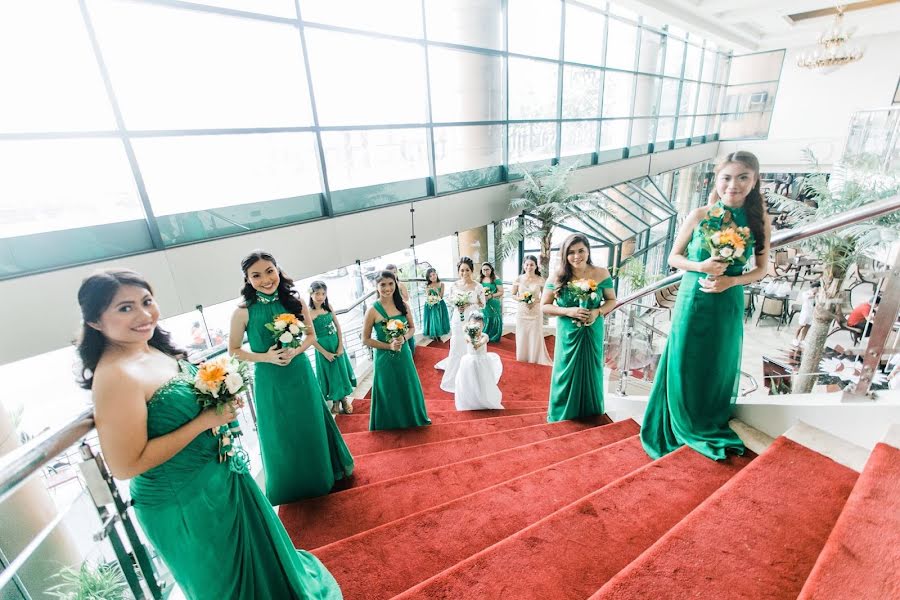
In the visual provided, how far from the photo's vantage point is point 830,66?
11375 millimetres

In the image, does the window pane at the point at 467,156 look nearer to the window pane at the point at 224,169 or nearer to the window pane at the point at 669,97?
the window pane at the point at 224,169

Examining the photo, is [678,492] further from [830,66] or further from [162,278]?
[830,66]

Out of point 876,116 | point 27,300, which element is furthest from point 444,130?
point 876,116

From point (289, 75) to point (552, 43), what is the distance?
22.2 ft

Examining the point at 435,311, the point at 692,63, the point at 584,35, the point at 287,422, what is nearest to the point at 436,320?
the point at 435,311

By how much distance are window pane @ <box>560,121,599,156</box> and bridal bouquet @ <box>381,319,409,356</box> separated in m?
8.82

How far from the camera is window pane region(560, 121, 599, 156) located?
10836 millimetres

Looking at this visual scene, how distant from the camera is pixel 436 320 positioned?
24.6 ft

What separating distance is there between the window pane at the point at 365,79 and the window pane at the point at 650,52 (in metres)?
8.90

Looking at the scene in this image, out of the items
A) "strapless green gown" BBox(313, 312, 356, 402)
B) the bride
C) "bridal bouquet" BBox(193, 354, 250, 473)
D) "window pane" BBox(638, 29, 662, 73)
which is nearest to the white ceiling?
"window pane" BBox(638, 29, 662, 73)

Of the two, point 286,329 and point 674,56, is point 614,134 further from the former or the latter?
point 286,329

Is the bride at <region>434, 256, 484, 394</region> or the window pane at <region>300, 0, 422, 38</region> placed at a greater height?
the window pane at <region>300, 0, 422, 38</region>

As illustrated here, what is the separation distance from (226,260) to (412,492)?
4.29 m

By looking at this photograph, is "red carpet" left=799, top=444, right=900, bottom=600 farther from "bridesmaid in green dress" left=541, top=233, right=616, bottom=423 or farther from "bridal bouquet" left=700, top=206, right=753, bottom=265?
"bridesmaid in green dress" left=541, top=233, right=616, bottom=423
